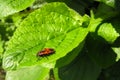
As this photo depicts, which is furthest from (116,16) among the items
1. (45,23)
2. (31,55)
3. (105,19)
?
(31,55)

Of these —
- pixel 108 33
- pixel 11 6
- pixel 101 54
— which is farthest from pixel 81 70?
pixel 11 6

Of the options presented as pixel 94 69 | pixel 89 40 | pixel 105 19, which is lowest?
pixel 94 69

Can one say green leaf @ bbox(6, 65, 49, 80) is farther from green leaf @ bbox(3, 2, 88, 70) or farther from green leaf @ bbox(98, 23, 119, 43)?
green leaf @ bbox(98, 23, 119, 43)

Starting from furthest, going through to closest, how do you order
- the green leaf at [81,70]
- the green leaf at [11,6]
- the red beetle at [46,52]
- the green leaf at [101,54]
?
the green leaf at [81,70]
the green leaf at [101,54]
the green leaf at [11,6]
the red beetle at [46,52]

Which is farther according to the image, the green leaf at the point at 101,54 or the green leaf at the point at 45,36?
the green leaf at the point at 101,54

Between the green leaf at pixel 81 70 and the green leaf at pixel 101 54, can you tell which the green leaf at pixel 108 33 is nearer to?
the green leaf at pixel 101 54

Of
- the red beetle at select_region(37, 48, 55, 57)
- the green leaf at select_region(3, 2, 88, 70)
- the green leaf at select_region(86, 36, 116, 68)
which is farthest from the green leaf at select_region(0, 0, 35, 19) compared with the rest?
the green leaf at select_region(86, 36, 116, 68)

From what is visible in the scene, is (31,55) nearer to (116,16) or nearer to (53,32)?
(53,32)

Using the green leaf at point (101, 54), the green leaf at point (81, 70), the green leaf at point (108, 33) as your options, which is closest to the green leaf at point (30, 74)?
the green leaf at point (81, 70)
